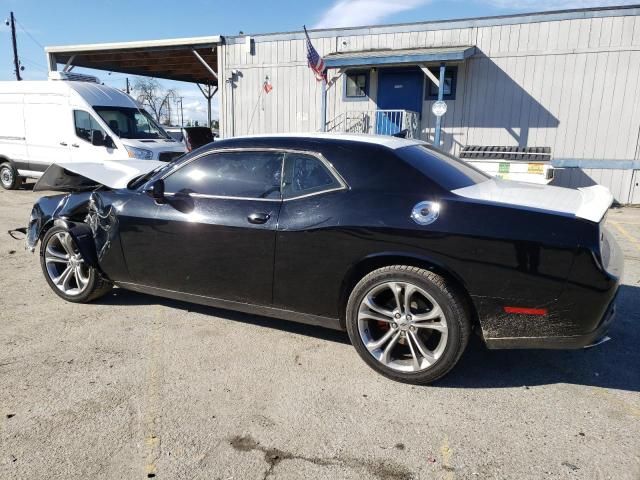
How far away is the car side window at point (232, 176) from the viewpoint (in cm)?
357

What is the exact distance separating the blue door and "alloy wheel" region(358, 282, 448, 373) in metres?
10.6

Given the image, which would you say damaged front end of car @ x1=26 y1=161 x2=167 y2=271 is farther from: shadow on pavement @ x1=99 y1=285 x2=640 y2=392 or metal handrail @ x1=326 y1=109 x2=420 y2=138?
metal handrail @ x1=326 y1=109 x2=420 y2=138

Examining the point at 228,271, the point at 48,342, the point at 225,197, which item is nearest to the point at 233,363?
the point at 228,271

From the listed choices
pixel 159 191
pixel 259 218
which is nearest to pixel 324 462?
pixel 259 218

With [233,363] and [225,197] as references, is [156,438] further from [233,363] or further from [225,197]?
[225,197]

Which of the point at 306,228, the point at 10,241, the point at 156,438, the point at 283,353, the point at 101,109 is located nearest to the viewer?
the point at 156,438

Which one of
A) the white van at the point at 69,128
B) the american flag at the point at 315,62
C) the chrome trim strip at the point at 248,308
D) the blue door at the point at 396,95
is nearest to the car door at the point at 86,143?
the white van at the point at 69,128

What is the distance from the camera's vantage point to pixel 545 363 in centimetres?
343

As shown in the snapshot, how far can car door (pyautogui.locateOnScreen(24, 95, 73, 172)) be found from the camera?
36.5 feet

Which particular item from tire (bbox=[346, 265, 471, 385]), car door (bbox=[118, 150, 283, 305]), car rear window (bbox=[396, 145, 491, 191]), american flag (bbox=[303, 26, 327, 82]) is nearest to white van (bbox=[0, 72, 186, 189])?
american flag (bbox=[303, 26, 327, 82])

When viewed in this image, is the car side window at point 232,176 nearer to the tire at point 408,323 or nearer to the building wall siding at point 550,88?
the tire at point 408,323

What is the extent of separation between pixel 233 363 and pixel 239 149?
1.59 metres

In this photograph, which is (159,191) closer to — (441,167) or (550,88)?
(441,167)

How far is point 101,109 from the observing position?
36.4ft
